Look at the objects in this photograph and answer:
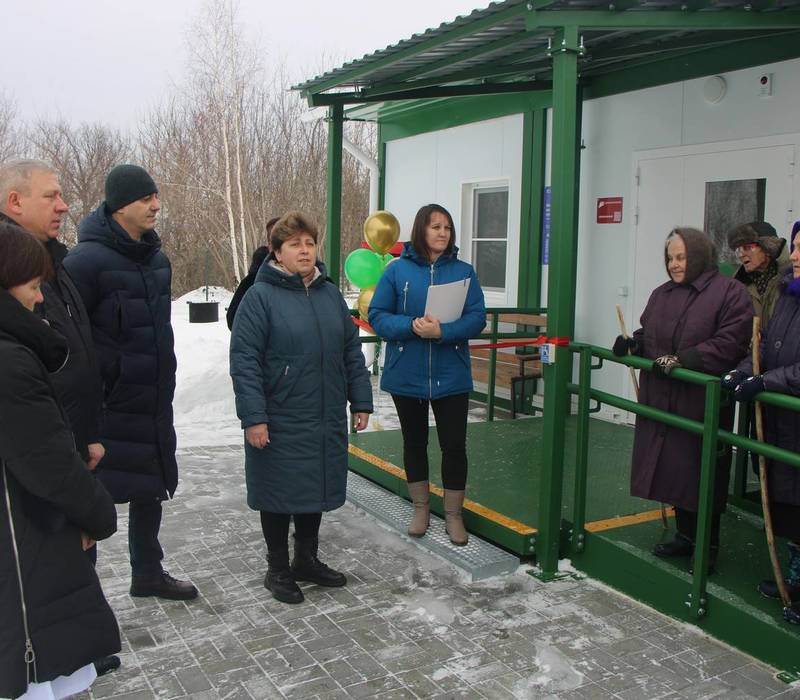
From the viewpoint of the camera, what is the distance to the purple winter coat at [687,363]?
3.57 m

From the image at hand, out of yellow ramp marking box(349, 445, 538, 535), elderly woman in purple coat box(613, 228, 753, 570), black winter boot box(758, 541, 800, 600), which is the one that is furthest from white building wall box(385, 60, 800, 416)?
black winter boot box(758, 541, 800, 600)

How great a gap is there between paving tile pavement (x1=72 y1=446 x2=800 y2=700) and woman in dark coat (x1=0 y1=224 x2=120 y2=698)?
1.09 meters

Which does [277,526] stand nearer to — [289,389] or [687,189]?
[289,389]

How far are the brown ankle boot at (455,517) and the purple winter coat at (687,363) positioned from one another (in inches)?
38.9

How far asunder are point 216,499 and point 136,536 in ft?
5.31

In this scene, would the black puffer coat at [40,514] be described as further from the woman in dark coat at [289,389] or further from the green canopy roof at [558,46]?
the green canopy roof at [558,46]

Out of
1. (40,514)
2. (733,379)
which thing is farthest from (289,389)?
(733,379)

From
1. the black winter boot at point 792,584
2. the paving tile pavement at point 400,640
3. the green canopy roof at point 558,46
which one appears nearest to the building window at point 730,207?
the green canopy roof at point 558,46

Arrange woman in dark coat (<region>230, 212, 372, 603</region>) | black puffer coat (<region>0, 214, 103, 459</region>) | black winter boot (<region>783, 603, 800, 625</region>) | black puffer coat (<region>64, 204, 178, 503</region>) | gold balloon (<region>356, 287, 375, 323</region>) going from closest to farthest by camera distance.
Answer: black puffer coat (<region>0, 214, 103, 459</region>) → black winter boot (<region>783, 603, 800, 625</region>) → black puffer coat (<region>64, 204, 178, 503</region>) → woman in dark coat (<region>230, 212, 372, 603</region>) → gold balloon (<region>356, 287, 375, 323</region>)

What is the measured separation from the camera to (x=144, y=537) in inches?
152

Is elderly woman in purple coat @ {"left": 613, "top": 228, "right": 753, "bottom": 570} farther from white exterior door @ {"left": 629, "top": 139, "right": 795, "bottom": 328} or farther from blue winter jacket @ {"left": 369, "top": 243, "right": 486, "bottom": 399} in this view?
white exterior door @ {"left": 629, "top": 139, "right": 795, "bottom": 328}

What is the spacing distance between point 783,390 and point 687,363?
465mm

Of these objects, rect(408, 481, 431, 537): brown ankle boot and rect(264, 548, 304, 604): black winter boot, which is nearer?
rect(264, 548, 304, 604): black winter boot

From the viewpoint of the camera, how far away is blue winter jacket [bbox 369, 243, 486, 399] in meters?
4.30
